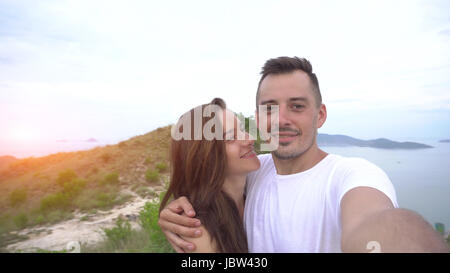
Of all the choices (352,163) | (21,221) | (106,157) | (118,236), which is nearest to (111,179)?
(106,157)

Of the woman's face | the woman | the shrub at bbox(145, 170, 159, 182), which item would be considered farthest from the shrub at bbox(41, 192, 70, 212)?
the woman's face

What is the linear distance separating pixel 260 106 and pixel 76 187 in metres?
22.0

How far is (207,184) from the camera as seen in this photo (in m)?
2.53

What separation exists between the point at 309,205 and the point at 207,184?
882mm

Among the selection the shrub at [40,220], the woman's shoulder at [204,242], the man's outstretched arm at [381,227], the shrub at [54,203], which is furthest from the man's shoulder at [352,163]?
the shrub at [54,203]

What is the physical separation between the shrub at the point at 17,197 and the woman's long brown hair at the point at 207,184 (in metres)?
24.8

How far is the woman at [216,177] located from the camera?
2320mm

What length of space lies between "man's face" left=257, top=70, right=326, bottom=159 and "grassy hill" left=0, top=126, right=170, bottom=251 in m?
12.6

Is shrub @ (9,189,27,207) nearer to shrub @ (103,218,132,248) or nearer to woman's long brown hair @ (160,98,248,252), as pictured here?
shrub @ (103,218,132,248)

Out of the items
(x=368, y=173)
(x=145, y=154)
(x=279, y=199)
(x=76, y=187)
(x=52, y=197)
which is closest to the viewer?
(x=368, y=173)

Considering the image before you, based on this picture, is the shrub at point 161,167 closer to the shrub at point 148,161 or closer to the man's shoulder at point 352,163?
the shrub at point 148,161
